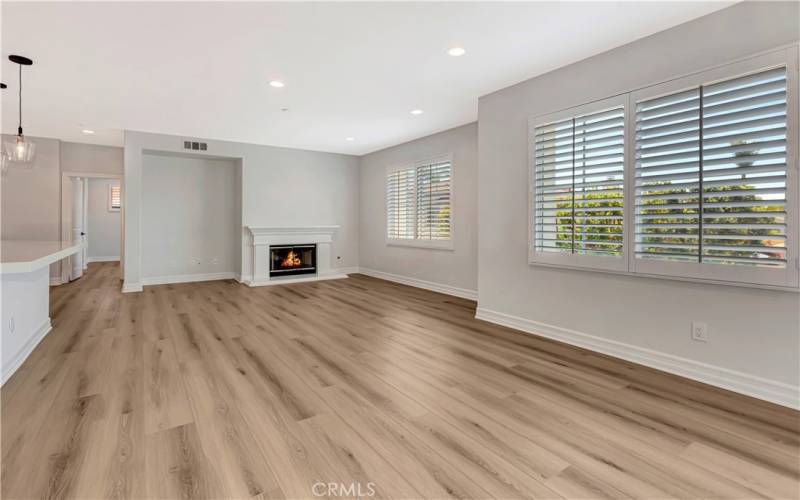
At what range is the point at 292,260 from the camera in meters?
7.70

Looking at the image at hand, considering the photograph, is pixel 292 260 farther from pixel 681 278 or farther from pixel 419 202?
pixel 681 278

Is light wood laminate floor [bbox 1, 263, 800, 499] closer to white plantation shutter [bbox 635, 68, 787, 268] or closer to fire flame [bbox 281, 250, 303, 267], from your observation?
white plantation shutter [bbox 635, 68, 787, 268]

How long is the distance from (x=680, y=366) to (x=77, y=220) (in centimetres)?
989

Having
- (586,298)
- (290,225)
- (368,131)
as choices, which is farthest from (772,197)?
(290,225)

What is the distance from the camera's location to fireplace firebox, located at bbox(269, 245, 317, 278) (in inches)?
292

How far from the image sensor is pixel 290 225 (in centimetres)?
772

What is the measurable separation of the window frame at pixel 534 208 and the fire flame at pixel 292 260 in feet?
16.9

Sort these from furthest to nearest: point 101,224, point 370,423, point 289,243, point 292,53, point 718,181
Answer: point 101,224
point 289,243
point 292,53
point 718,181
point 370,423

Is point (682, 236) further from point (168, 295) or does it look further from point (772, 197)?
point (168, 295)

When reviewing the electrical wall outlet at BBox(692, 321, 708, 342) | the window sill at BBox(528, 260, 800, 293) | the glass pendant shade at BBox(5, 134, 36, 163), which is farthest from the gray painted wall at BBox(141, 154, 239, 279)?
the electrical wall outlet at BBox(692, 321, 708, 342)

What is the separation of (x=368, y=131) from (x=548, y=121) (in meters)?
3.26

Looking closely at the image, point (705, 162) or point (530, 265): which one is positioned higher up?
point (705, 162)

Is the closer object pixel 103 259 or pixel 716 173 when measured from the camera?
pixel 716 173

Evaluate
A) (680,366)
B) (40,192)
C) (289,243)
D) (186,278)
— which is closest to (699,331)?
(680,366)
